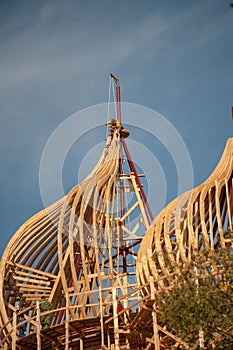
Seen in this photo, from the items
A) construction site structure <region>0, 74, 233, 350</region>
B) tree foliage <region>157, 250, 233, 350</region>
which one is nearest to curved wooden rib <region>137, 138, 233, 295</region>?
construction site structure <region>0, 74, 233, 350</region>

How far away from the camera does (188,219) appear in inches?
926

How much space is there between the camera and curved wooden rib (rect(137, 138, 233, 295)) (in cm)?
2330

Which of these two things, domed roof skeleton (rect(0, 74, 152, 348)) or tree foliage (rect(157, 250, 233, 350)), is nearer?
tree foliage (rect(157, 250, 233, 350))

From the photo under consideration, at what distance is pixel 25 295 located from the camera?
26.1 meters

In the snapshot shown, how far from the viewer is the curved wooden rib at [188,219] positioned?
76.4ft

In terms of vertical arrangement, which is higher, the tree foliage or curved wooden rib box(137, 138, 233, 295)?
curved wooden rib box(137, 138, 233, 295)

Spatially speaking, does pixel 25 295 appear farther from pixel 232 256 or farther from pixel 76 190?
pixel 232 256

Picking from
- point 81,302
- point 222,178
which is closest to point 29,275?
point 81,302

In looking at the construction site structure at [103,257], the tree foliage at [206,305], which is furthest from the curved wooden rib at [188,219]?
the tree foliage at [206,305]

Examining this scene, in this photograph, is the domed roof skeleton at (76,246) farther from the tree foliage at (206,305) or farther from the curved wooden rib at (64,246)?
the tree foliage at (206,305)

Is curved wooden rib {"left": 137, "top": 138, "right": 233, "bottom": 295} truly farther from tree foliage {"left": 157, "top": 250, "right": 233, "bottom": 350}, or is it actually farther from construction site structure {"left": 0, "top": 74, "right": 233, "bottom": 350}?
tree foliage {"left": 157, "top": 250, "right": 233, "bottom": 350}

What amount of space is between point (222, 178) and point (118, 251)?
19.0ft

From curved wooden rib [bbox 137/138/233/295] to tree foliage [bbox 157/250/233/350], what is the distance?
19.5 feet

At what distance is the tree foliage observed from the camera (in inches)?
611
